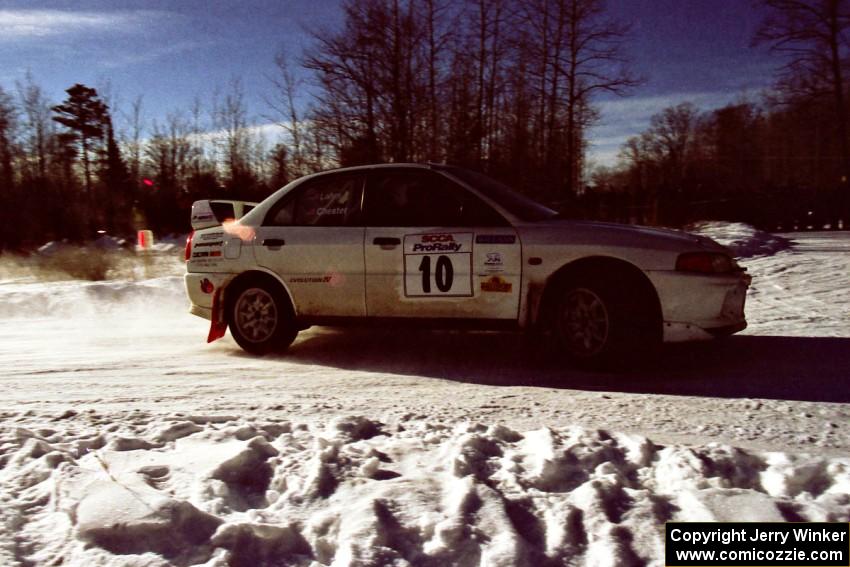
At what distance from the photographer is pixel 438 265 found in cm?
522

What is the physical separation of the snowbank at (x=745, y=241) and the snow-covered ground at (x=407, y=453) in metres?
6.93

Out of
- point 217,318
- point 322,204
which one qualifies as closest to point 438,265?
point 322,204

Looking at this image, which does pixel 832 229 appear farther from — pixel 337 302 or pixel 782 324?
pixel 337 302

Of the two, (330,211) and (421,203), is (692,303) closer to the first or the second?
(421,203)

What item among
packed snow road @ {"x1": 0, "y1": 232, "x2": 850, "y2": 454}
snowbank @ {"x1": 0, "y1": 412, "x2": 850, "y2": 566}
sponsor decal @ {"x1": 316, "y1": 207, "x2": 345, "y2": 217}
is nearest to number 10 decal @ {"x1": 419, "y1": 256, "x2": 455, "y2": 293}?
packed snow road @ {"x1": 0, "y1": 232, "x2": 850, "y2": 454}

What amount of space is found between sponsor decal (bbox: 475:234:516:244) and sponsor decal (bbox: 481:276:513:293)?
0.28 m

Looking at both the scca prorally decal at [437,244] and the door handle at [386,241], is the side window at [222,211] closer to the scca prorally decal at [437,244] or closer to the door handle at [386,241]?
the door handle at [386,241]

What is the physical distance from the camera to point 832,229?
25.3 meters

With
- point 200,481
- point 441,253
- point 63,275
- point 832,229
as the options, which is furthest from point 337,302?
point 832,229

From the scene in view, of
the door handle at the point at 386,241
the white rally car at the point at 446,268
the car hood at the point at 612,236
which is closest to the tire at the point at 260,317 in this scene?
the white rally car at the point at 446,268

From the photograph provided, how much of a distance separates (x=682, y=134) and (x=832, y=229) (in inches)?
1864

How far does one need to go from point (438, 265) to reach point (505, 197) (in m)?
0.83

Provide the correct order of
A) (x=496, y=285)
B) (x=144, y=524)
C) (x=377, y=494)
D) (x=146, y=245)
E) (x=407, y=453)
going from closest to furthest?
1. (x=144, y=524)
2. (x=377, y=494)
3. (x=407, y=453)
4. (x=496, y=285)
5. (x=146, y=245)

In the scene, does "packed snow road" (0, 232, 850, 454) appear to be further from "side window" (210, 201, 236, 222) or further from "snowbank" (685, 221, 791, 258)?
"snowbank" (685, 221, 791, 258)
